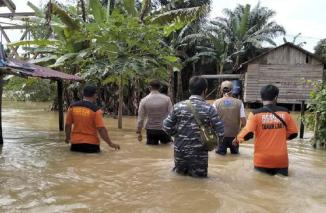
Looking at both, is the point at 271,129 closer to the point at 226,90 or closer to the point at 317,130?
the point at 226,90

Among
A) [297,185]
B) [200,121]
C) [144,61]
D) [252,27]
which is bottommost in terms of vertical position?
[297,185]

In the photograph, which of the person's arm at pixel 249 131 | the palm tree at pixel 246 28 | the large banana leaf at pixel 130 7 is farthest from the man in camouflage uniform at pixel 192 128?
the palm tree at pixel 246 28

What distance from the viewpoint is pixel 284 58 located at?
28.8 meters

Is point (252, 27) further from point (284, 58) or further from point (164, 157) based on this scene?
point (164, 157)

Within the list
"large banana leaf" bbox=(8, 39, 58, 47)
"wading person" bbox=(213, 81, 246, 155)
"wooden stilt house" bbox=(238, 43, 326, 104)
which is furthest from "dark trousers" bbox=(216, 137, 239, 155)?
Result: "wooden stilt house" bbox=(238, 43, 326, 104)

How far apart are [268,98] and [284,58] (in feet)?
75.9

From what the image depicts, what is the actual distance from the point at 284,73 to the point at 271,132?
23.2 m

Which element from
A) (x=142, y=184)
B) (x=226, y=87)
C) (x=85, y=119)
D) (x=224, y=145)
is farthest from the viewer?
(x=224, y=145)

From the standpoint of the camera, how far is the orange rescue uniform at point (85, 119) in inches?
322

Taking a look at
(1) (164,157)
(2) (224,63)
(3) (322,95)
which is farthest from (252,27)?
(1) (164,157)

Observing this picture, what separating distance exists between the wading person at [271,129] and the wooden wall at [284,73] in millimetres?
22528

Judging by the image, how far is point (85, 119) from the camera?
8203mm

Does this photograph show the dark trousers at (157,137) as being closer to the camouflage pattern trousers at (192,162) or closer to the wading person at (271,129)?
the camouflage pattern trousers at (192,162)

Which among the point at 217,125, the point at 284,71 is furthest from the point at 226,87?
the point at 284,71
